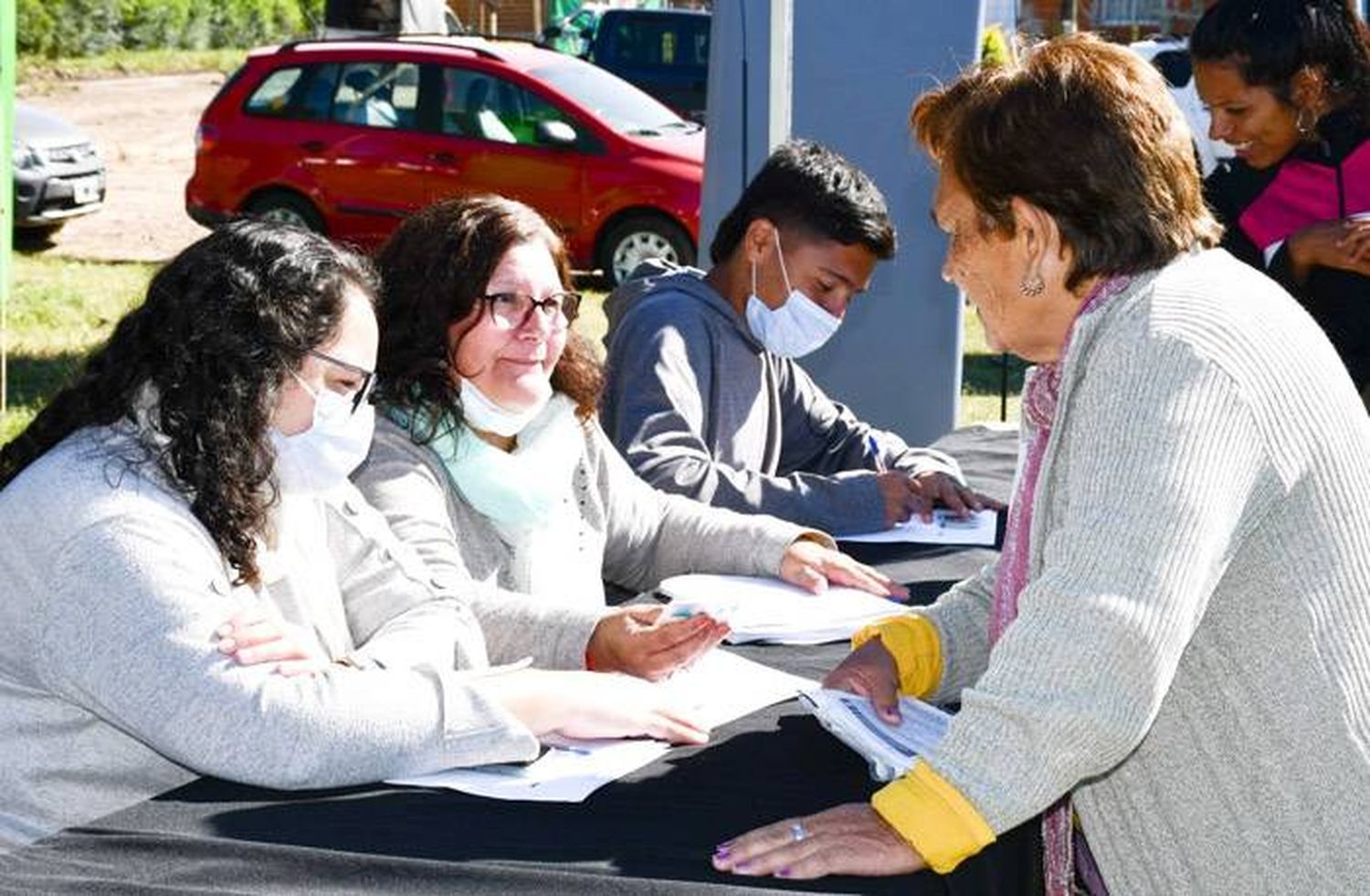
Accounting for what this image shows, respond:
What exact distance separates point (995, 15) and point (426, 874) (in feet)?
14.8

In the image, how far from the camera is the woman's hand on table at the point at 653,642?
2.37m

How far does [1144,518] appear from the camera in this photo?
63.5 inches

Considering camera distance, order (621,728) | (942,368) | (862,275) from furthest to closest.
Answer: (942,368) < (862,275) < (621,728)

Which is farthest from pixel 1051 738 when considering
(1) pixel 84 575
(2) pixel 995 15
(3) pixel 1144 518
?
(2) pixel 995 15

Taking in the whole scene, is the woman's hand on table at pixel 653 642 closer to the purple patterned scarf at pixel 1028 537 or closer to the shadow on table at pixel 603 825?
the shadow on table at pixel 603 825

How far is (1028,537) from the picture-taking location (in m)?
1.91

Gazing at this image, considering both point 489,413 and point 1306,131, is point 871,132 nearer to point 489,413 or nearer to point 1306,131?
point 1306,131

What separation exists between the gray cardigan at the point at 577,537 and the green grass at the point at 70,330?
4224 millimetres

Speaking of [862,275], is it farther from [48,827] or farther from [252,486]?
[48,827]

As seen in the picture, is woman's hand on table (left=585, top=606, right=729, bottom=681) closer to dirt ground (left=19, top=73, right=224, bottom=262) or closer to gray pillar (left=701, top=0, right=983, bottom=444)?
gray pillar (left=701, top=0, right=983, bottom=444)

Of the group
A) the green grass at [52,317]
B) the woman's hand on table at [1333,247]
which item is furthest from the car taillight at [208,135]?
the woman's hand on table at [1333,247]

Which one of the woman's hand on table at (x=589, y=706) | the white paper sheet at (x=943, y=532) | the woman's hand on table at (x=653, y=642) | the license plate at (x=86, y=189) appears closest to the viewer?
the woman's hand on table at (x=589, y=706)

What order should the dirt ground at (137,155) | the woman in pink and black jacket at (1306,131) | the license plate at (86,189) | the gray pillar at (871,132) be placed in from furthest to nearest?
the dirt ground at (137,155) → the license plate at (86,189) → the gray pillar at (871,132) → the woman in pink and black jacket at (1306,131)

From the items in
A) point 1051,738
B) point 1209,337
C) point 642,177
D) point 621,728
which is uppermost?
point 1209,337
